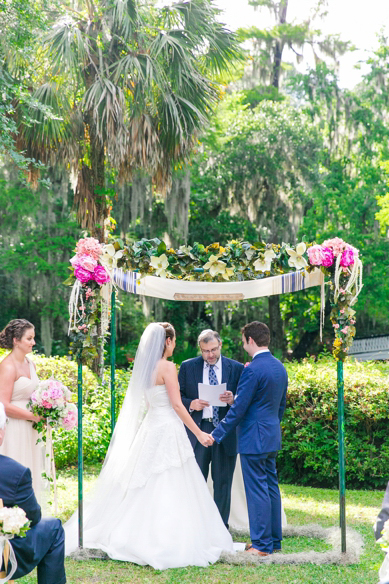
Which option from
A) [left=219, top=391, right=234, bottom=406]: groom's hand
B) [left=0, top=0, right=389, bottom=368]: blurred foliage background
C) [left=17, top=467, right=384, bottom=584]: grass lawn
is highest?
[left=0, top=0, right=389, bottom=368]: blurred foliage background

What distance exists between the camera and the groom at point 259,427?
530 cm

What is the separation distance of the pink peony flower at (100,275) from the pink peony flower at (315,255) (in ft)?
5.49

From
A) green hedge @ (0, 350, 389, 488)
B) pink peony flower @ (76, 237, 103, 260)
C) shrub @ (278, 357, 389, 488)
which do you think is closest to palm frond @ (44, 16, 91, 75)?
pink peony flower @ (76, 237, 103, 260)

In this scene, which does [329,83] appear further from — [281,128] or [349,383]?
[349,383]

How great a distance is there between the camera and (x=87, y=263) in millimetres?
5309

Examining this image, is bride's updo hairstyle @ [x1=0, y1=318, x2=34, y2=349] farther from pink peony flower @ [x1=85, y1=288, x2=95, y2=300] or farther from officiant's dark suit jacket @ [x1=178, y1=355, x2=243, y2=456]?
officiant's dark suit jacket @ [x1=178, y1=355, x2=243, y2=456]

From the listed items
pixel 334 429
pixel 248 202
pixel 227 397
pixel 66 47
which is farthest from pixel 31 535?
pixel 248 202

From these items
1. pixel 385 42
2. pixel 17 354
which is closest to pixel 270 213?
pixel 385 42

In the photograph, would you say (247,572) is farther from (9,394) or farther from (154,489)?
(9,394)

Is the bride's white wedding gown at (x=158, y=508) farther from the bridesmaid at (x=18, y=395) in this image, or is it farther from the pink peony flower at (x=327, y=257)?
the pink peony flower at (x=327, y=257)

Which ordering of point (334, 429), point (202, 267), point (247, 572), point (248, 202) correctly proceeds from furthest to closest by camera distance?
point (248, 202)
point (334, 429)
point (202, 267)
point (247, 572)

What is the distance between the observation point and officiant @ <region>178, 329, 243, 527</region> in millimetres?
6031

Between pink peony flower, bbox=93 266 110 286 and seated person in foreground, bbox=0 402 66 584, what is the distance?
196 cm

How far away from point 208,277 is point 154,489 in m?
1.98
